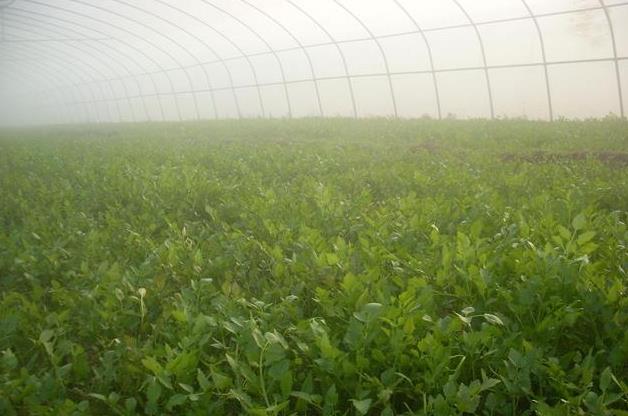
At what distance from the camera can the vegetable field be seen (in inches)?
69.1

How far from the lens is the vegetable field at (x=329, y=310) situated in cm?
175

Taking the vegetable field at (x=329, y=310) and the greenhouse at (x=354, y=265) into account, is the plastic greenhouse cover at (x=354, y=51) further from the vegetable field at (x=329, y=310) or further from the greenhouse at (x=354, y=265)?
the vegetable field at (x=329, y=310)

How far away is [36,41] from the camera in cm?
2666

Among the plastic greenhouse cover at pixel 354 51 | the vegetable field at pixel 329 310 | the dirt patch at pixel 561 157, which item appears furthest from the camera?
the plastic greenhouse cover at pixel 354 51

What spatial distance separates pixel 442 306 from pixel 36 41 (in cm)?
3001

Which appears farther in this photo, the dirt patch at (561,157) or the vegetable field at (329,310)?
the dirt patch at (561,157)

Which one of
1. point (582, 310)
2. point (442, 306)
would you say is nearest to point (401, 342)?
point (442, 306)

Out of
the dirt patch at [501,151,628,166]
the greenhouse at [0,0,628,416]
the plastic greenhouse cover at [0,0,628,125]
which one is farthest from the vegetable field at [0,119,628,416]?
the plastic greenhouse cover at [0,0,628,125]

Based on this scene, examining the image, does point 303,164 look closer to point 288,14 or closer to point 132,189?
point 132,189

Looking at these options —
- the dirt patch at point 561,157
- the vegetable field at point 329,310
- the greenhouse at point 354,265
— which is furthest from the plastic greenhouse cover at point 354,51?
the vegetable field at point 329,310

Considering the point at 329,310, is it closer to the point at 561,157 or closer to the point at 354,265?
the point at 354,265

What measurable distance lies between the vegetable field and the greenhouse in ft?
0.04

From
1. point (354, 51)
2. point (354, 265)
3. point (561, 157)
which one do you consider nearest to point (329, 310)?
point (354, 265)

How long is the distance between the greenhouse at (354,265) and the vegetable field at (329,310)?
0.01 meters
